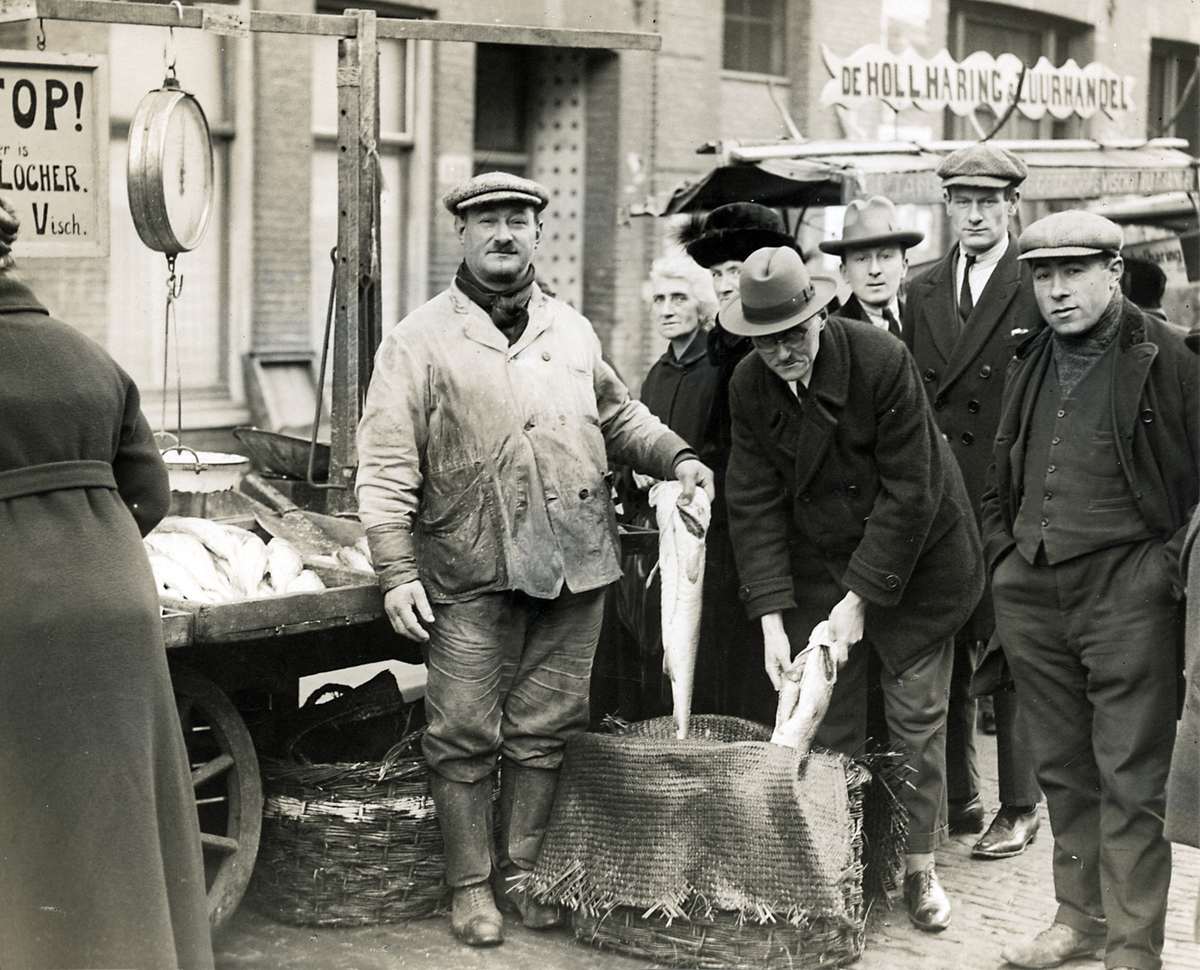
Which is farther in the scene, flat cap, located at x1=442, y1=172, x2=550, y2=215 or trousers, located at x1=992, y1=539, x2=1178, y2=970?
flat cap, located at x1=442, y1=172, x2=550, y2=215

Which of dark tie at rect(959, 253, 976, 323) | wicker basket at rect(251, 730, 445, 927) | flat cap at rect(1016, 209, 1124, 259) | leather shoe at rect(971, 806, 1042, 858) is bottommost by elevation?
leather shoe at rect(971, 806, 1042, 858)

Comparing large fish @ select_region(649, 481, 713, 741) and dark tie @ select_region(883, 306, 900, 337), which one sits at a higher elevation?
dark tie @ select_region(883, 306, 900, 337)

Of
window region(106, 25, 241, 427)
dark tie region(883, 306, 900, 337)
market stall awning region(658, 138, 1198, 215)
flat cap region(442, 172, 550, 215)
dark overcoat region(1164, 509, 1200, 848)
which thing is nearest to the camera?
dark overcoat region(1164, 509, 1200, 848)

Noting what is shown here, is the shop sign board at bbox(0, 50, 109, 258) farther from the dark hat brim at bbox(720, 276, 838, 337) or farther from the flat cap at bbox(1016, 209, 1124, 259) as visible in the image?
the flat cap at bbox(1016, 209, 1124, 259)

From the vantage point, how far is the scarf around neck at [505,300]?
16.2 ft

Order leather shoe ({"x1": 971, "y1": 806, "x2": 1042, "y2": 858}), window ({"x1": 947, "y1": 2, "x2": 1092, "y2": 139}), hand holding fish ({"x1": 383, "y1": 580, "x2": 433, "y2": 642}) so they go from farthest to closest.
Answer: window ({"x1": 947, "y1": 2, "x2": 1092, "y2": 139}), leather shoe ({"x1": 971, "y1": 806, "x2": 1042, "y2": 858}), hand holding fish ({"x1": 383, "y1": 580, "x2": 433, "y2": 642})

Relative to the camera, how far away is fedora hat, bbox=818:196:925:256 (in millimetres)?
6301

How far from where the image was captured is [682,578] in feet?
16.4

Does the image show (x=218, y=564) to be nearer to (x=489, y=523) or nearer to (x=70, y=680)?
(x=489, y=523)

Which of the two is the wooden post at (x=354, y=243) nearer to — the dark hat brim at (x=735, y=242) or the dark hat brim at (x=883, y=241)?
the dark hat brim at (x=735, y=242)

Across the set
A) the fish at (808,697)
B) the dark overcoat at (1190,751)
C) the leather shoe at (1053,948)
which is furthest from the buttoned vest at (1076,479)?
the leather shoe at (1053,948)

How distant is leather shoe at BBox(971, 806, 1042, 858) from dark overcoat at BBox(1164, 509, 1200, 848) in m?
1.74

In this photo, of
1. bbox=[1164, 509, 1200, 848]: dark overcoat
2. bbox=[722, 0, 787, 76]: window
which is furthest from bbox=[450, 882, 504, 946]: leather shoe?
bbox=[722, 0, 787, 76]: window

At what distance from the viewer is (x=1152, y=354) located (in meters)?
4.39
